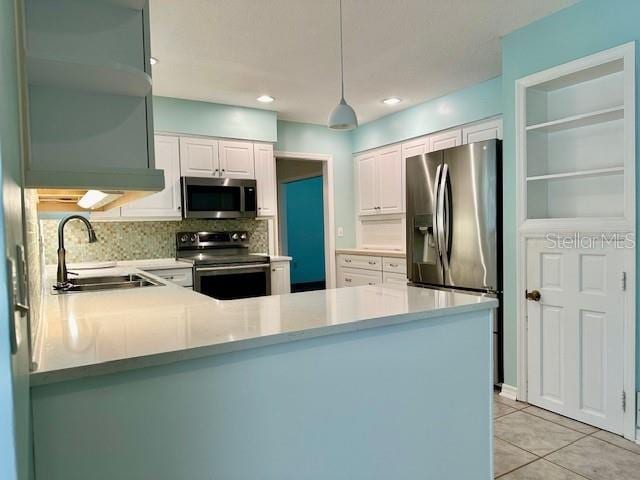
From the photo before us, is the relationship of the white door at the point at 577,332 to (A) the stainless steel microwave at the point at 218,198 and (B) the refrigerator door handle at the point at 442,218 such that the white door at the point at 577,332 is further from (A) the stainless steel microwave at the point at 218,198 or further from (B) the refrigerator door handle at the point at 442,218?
(A) the stainless steel microwave at the point at 218,198

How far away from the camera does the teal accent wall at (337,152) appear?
5121 mm

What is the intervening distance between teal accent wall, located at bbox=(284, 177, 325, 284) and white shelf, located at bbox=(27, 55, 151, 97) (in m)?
6.79

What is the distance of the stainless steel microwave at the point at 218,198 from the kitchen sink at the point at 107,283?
109cm

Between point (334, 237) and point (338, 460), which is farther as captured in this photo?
point (334, 237)

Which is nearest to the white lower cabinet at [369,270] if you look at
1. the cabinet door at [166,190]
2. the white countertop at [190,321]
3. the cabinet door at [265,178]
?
the cabinet door at [265,178]

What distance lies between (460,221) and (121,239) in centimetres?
305

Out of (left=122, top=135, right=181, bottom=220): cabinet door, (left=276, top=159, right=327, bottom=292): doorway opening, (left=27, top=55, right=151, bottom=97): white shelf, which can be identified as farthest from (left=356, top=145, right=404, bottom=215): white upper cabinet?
(left=27, top=55, right=151, bottom=97): white shelf

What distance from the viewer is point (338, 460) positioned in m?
1.32

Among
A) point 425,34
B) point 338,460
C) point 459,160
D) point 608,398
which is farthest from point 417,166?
point 338,460

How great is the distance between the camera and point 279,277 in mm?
4344

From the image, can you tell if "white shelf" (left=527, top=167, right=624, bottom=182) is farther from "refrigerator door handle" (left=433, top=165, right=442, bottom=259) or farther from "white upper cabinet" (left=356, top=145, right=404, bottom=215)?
"white upper cabinet" (left=356, top=145, right=404, bottom=215)

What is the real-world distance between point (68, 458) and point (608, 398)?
8.84ft

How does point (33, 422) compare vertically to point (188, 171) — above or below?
below

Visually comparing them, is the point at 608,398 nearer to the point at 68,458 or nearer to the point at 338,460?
the point at 338,460
